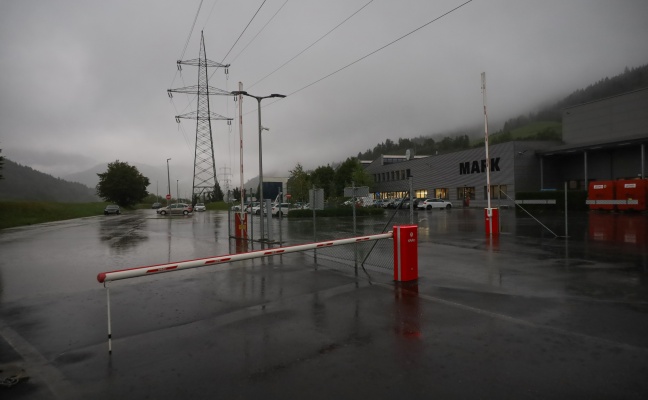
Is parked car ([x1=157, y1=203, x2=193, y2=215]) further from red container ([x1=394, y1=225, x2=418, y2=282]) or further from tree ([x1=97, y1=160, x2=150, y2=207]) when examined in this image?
red container ([x1=394, y1=225, x2=418, y2=282])

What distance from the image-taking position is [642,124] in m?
40.4

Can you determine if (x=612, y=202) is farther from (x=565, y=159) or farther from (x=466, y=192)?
(x=466, y=192)

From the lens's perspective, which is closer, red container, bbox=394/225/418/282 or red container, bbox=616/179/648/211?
red container, bbox=394/225/418/282

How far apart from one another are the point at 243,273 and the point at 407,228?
4.13 metres

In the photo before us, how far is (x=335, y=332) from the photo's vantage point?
17.1 ft

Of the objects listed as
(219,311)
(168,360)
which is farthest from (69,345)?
(219,311)

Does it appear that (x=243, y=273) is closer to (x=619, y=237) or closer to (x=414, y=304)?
(x=414, y=304)

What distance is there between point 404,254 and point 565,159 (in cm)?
4934

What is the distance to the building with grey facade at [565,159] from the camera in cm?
4022

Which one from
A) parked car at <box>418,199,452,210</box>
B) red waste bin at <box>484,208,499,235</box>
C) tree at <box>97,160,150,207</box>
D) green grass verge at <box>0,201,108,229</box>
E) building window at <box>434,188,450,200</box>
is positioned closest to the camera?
red waste bin at <box>484,208,499,235</box>

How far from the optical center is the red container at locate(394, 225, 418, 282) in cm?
802

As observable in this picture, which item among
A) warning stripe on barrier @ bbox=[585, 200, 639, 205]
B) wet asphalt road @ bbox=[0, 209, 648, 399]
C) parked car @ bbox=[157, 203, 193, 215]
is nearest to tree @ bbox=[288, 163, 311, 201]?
parked car @ bbox=[157, 203, 193, 215]

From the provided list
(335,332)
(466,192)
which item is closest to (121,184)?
(466,192)

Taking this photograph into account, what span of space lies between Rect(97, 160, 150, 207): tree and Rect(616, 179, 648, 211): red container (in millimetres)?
80915
